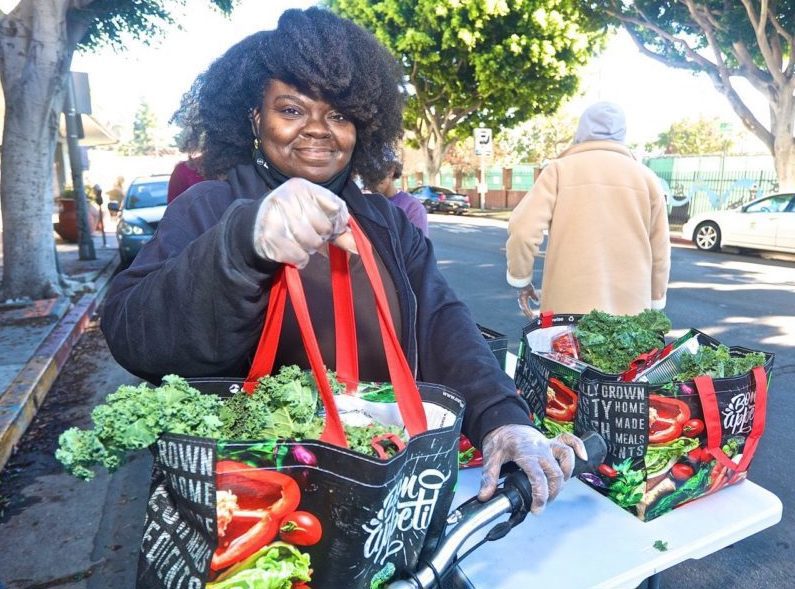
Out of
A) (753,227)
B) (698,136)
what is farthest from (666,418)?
(698,136)

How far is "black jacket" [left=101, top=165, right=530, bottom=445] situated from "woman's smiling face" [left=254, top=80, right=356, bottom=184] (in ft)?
0.29

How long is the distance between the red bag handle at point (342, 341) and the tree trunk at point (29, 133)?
24.5ft

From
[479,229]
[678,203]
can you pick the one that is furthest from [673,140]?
[479,229]

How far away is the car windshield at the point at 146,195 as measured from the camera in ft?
38.5

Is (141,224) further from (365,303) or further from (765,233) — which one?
(765,233)

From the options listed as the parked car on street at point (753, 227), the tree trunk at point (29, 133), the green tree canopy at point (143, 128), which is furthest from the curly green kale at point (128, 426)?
the green tree canopy at point (143, 128)

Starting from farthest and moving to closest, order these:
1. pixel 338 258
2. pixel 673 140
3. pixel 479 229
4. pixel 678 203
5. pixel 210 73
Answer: pixel 673 140 → pixel 678 203 → pixel 479 229 → pixel 210 73 → pixel 338 258

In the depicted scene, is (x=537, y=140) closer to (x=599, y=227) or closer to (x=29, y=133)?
(x=29, y=133)

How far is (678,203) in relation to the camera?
19984 millimetres

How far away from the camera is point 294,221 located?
995mm

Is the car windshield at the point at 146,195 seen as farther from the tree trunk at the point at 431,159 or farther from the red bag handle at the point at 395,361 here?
the tree trunk at the point at 431,159

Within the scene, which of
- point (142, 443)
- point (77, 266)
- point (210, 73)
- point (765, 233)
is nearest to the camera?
point (142, 443)

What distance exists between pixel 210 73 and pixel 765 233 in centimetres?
1288

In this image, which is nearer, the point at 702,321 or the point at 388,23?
the point at 702,321
